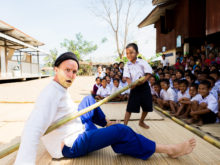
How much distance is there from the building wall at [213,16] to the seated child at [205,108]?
4.74m

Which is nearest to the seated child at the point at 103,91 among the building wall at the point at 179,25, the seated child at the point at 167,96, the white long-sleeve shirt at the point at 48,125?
the seated child at the point at 167,96

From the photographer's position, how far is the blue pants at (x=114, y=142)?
4.92 ft

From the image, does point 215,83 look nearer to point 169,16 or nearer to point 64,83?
point 64,83

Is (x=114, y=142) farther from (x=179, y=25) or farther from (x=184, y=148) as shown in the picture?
(x=179, y=25)

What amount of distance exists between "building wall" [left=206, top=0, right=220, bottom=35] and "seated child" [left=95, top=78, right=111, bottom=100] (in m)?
4.78

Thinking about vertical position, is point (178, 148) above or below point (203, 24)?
→ below

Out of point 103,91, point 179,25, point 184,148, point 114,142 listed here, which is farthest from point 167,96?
point 179,25

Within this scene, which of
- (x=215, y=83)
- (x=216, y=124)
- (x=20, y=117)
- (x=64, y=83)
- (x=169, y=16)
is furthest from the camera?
→ (x=169, y=16)

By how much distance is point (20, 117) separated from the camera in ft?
10.6

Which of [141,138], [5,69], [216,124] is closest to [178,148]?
[141,138]

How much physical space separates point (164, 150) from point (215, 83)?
2.89 meters

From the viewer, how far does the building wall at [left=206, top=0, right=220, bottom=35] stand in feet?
21.1

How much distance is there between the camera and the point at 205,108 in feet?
9.25

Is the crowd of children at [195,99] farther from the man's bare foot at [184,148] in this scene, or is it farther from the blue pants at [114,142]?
the blue pants at [114,142]
